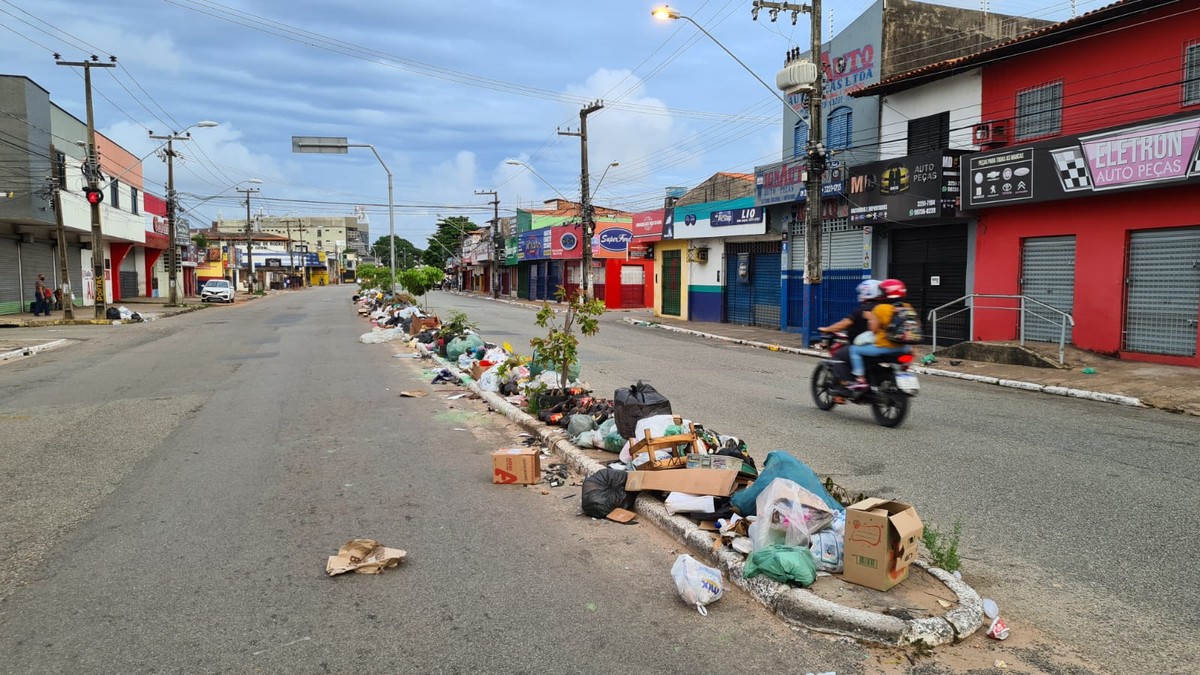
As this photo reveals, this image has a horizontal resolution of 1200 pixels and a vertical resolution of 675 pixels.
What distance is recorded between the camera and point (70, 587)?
4285 millimetres

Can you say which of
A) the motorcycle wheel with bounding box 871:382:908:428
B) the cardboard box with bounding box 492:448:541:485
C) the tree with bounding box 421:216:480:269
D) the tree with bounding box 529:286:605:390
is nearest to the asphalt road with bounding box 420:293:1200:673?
the motorcycle wheel with bounding box 871:382:908:428

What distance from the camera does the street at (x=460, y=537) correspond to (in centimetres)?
361

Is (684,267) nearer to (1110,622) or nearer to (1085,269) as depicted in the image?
(1085,269)

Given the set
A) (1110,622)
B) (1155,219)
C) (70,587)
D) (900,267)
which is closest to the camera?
(1110,622)

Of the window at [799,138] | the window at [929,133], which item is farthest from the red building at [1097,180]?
the window at [799,138]

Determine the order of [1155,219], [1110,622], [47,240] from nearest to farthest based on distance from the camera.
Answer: [1110,622]
[1155,219]
[47,240]

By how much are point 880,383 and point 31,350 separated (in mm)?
19867

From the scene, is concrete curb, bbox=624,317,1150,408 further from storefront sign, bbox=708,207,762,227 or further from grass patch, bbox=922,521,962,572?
grass patch, bbox=922,521,962,572

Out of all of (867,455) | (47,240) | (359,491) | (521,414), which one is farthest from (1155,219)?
(47,240)

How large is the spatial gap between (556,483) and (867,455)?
3.16 m

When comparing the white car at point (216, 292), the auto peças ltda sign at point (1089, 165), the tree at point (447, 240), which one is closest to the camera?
the auto peças ltda sign at point (1089, 165)

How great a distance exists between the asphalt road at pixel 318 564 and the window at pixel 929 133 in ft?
49.6

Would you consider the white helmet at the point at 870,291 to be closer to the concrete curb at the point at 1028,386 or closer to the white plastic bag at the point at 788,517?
the white plastic bag at the point at 788,517

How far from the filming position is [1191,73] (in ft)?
44.7
